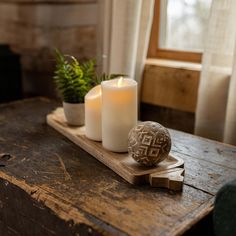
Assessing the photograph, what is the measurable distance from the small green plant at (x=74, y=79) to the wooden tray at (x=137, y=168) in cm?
15

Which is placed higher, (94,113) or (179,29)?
(179,29)

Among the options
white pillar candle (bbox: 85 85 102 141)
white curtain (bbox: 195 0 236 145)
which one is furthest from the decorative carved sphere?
white curtain (bbox: 195 0 236 145)

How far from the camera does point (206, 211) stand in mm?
669

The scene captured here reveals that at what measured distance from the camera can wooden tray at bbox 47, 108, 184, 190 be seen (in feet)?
2.49

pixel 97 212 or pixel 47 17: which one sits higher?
pixel 47 17

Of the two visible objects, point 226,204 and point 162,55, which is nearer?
point 226,204

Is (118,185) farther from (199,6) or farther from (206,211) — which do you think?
(199,6)

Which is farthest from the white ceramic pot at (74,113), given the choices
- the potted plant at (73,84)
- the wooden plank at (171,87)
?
the wooden plank at (171,87)

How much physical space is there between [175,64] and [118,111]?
25.2 inches

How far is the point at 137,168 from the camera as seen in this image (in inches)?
31.6

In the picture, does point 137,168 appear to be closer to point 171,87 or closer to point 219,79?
point 219,79

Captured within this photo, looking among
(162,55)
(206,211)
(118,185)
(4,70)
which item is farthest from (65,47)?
(206,211)

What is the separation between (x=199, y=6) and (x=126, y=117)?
2.39ft

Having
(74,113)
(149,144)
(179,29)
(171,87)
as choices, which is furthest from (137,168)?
(179,29)
